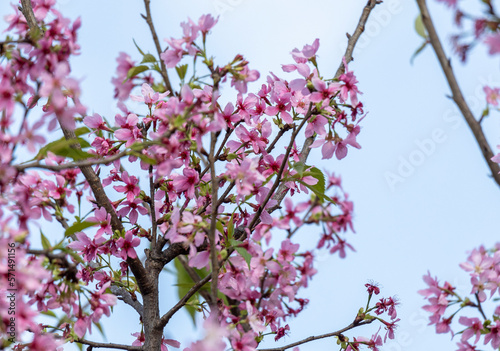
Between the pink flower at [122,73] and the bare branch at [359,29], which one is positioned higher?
the bare branch at [359,29]

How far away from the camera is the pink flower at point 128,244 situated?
2.24 metres

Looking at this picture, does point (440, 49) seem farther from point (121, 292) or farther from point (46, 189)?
point (121, 292)

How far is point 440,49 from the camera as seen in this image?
1493 mm

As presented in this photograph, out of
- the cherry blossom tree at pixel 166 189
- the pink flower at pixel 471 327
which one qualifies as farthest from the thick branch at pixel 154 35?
the pink flower at pixel 471 327

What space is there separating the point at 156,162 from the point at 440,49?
886 mm

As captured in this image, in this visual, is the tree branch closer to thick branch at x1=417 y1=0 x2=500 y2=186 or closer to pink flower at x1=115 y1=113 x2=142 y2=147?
pink flower at x1=115 y1=113 x2=142 y2=147

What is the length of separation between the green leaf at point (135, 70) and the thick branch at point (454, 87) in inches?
35.6

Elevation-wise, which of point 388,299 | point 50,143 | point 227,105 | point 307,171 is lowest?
point 388,299

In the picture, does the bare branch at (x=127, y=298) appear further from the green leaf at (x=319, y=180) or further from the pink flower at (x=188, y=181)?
the green leaf at (x=319, y=180)

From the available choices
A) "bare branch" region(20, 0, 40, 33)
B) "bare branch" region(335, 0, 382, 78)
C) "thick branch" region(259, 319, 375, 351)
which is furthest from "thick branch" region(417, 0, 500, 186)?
"bare branch" region(20, 0, 40, 33)

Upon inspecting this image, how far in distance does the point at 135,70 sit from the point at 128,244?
2.35ft

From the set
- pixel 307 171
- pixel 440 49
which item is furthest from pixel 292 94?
pixel 440 49

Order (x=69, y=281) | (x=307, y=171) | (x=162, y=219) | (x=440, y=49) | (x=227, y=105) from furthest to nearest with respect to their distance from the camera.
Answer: (x=162, y=219)
(x=227, y=105)
(x=307, y=171)
(x=69, y=281)
(x=440, y=49)

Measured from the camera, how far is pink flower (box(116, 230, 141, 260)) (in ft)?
7.36
